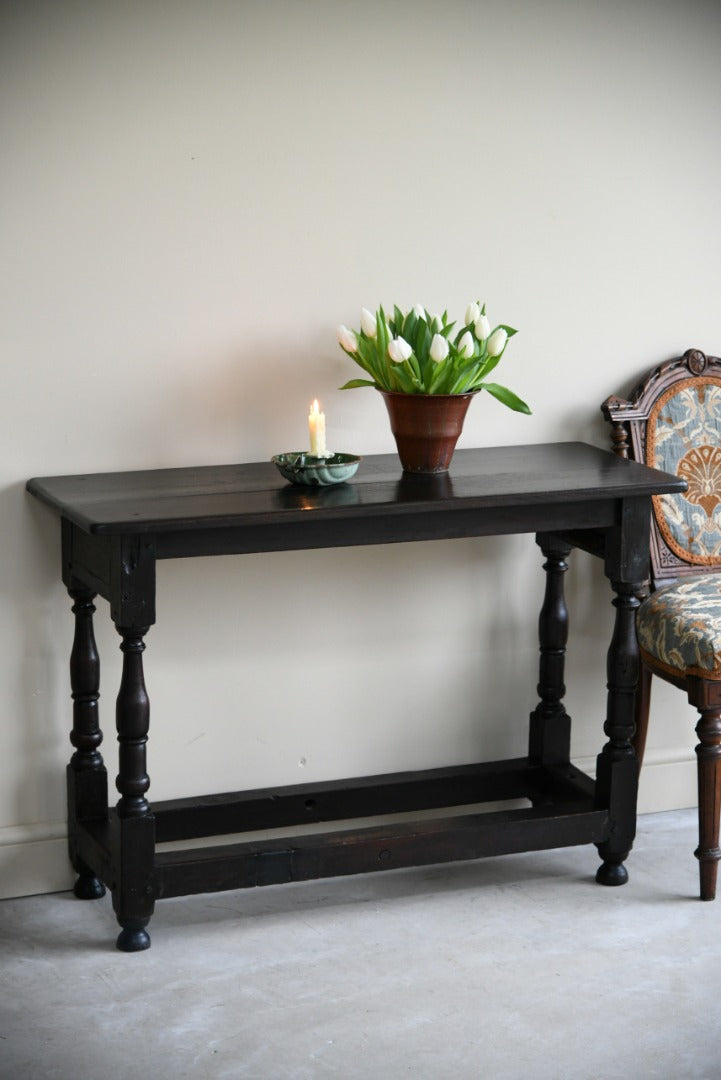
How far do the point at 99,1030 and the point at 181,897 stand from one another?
19.9 inches

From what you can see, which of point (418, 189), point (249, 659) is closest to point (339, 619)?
point (249, 659)

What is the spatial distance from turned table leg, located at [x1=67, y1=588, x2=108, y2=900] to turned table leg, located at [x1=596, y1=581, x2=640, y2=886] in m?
1.05

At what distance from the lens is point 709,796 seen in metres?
2.85

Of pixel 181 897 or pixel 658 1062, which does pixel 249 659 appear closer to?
pixel 181 897

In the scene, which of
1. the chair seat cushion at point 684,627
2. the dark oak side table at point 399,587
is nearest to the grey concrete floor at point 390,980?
the dark oak side table at point 399,587

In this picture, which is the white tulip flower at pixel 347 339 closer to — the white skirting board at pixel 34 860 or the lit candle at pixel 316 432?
the lit candle at pixel 316 432

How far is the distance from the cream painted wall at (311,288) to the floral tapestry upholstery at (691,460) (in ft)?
0.45

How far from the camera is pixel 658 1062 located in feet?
7.49

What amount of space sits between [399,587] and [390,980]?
2.99 ft

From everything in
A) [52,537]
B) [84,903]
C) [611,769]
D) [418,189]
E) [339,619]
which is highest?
[418,189]

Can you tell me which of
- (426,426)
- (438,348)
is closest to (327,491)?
(426,426)

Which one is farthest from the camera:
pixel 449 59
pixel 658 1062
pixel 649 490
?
pixel 449 59

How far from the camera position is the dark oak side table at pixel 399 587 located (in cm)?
252

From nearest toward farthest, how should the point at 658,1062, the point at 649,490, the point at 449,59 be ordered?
the point at 658,1062, the point at 649,490, the point at 449,59
